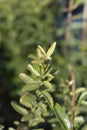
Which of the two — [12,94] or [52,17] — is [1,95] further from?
[52,17]

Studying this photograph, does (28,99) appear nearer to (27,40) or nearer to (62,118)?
(62,118)

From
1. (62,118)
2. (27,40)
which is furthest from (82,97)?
(27,40)

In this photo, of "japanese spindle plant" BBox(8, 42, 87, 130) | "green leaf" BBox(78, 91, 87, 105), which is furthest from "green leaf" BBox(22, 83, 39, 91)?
"green leaf" BBox(78, 91, 87, 105)

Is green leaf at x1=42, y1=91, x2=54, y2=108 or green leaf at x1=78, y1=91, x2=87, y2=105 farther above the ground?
green leaf at x1=78, y1=91, x2=87, y2=105

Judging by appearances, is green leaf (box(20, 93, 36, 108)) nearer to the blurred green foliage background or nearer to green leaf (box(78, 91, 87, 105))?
green leaf (box(78, 91, 87, 105))

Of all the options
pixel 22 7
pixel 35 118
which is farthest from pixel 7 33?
pixel 35 118

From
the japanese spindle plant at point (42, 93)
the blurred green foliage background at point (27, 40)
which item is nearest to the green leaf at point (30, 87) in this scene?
the japanese spindle plant at point (42, 93)
